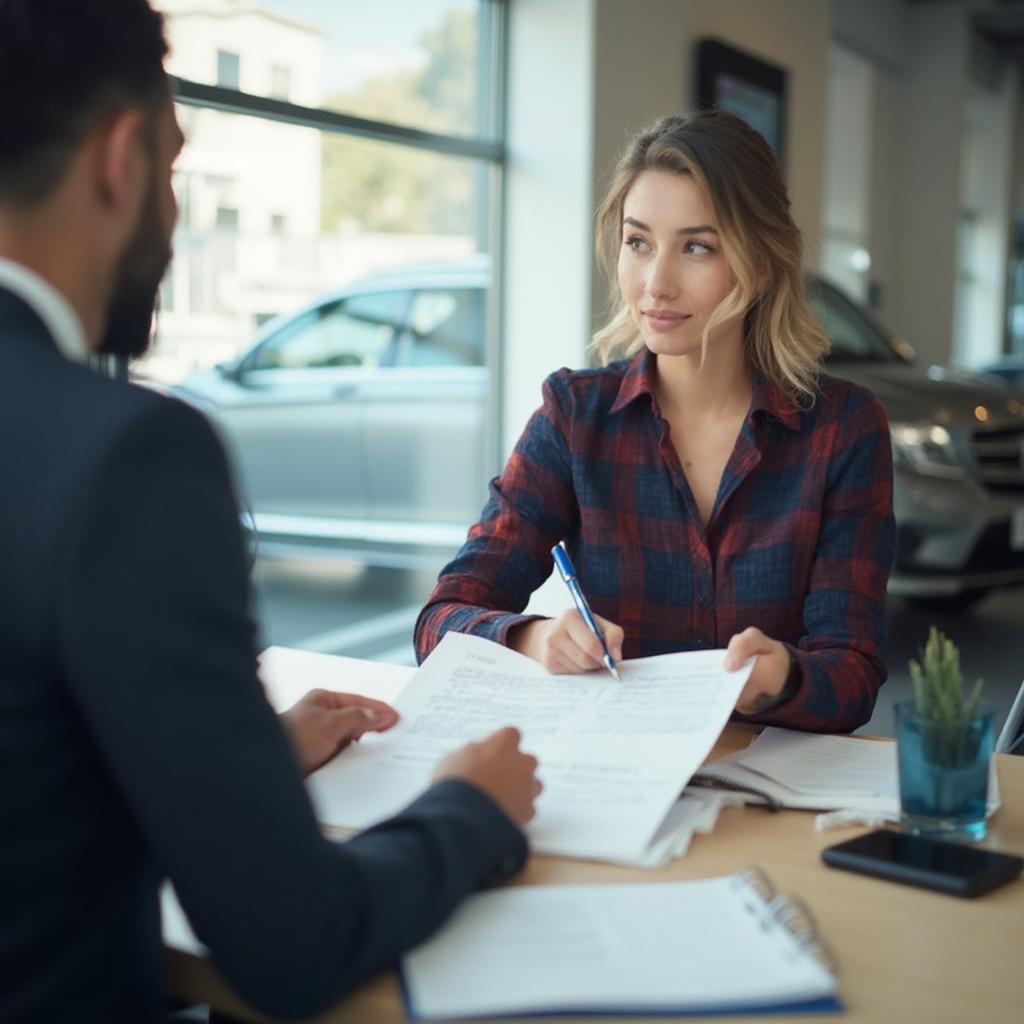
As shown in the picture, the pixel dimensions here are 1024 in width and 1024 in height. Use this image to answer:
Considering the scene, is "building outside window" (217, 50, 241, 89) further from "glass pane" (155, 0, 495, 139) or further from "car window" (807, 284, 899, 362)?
"car window" (807, 284, 899, 362)

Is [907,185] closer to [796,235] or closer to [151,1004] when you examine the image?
[796,235]

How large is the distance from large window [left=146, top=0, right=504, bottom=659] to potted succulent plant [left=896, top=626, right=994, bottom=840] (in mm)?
2795

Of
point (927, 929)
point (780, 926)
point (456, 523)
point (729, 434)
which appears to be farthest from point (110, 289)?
A: point (456, 523)

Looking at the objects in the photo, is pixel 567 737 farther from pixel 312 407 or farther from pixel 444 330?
pixel 444 330

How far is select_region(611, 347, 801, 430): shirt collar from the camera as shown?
183 cm

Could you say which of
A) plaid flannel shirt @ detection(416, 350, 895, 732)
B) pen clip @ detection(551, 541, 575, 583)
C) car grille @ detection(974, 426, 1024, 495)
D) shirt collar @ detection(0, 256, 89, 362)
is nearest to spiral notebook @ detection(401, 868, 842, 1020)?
shirt collar @ detection(0, 256, 89, 362)

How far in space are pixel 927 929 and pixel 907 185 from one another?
941 cm

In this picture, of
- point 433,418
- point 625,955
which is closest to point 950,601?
point 433,418

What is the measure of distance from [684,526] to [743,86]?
14.4 feet

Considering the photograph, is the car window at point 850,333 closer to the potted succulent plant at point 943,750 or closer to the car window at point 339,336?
the car window at point 339,336

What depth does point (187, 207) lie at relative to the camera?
142 inches

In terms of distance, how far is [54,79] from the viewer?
0.79 m

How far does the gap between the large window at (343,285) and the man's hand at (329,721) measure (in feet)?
7.90

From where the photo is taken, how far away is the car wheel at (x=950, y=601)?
5.34 m
